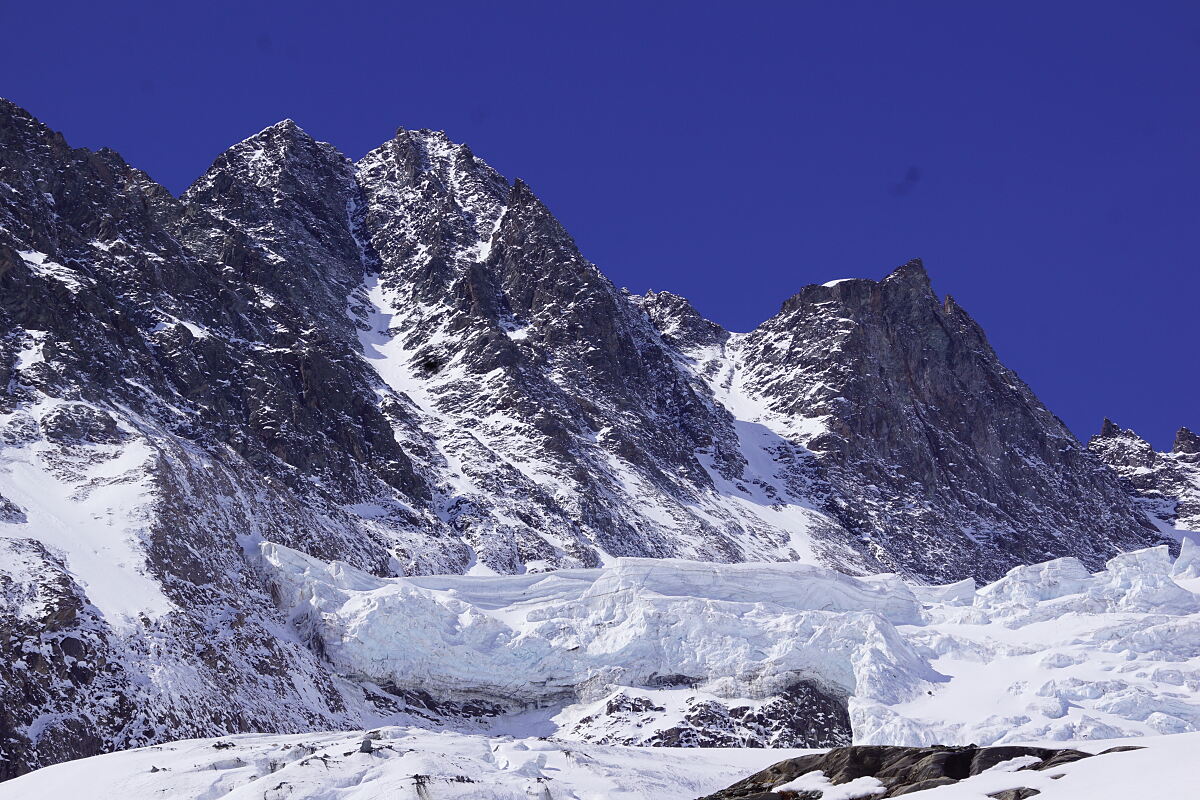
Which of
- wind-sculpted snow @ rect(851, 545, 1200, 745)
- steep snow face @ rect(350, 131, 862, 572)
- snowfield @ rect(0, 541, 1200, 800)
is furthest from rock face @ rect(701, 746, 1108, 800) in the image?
steep snow face @ rect(350, 131, 862, 572)

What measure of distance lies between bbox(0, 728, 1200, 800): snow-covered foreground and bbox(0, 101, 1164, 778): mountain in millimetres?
18769

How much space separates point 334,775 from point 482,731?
132 ft

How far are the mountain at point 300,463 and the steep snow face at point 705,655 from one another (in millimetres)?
3001

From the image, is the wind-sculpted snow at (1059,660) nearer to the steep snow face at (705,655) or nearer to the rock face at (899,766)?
the steep snow face at (705,655)

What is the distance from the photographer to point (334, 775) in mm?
45875

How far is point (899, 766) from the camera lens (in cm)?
3766

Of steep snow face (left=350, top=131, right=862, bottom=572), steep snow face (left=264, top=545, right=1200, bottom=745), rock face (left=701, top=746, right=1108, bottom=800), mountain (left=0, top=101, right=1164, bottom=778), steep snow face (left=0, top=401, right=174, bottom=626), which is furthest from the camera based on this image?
steep snow face (left=350, top=131, right=862, bottom=572)

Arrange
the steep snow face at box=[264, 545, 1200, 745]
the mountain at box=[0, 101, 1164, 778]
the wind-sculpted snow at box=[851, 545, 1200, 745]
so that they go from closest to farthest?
1. the mountain at box=[0, 101, 1164, 778]
2. the wind-sculpted snow at box=[851, 545, 1200, 745]
3. the steep snow face at box=[264, 545, 1200, 745]

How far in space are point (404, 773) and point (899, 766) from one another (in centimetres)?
1696

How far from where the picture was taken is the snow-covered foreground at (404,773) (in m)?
36.9

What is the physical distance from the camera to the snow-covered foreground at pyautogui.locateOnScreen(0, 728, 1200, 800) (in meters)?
36.9

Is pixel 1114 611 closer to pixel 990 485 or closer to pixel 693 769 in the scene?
pixel 693 769

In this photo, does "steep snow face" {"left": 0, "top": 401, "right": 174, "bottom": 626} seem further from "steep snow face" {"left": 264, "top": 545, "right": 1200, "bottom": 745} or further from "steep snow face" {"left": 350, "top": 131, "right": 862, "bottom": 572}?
"steep snow face" {"left": 350, "top": 131, "right": 862, "bottom": 572}

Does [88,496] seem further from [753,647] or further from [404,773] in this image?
[404,773]
